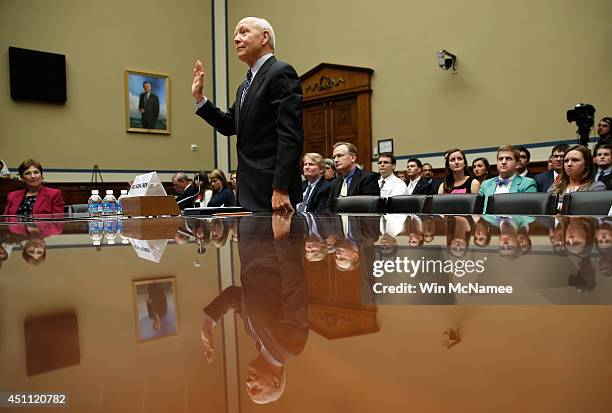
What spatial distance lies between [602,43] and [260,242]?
224 inches

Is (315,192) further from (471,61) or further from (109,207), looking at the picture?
(471,61)

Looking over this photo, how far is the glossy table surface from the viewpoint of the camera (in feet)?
0.55

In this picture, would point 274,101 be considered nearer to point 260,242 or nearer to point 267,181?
point 267,181

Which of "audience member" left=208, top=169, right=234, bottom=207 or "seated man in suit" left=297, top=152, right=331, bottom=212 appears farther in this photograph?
"audience member" left=208, top=169, right=234, bottom=207

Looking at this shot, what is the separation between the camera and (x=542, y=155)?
5.44 meters

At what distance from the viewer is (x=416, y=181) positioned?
5410 millimetres

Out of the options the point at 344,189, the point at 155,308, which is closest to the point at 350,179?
the point at 344,189

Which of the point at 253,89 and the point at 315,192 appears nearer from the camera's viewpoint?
the point at 253,89

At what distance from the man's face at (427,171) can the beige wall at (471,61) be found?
374mm

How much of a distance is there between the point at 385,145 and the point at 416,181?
1.30 metres

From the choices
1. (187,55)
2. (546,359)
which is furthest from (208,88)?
(546,359)

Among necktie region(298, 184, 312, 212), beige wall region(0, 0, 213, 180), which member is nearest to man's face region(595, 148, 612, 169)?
necktie region(298, 184, 312, 212)

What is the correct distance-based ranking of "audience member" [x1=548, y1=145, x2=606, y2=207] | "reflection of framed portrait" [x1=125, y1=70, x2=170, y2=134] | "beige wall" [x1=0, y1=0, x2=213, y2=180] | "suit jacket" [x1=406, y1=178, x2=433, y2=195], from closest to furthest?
"audience member" [x1=548, y1=145, x2=606, y2=207], "suit jacket" [x1=406, y1=178, x2=433, y2=195], "beige wall" [x1=0, y1=0, x2=213, y2=180], "reflection of framed portrait" [x1=125, y1=70, x2=170, y2=134]

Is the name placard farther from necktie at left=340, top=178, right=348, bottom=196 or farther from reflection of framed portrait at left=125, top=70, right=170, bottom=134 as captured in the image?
reflection of framed portrait at left=125, top=70, right=170, bottom=134
